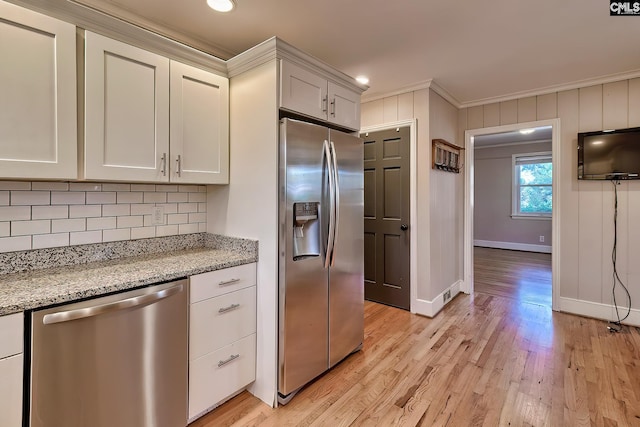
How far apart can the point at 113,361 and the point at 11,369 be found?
13.2 inches

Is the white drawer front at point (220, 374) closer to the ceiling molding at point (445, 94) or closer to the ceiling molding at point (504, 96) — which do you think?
the ceiling molding at point (504, 96)

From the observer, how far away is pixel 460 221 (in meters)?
4.10

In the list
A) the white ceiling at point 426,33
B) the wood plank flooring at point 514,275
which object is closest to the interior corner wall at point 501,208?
the wood plank flooring at point 514,275

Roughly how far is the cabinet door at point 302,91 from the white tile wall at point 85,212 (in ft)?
3.35

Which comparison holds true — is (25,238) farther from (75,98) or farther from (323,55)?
(323,55)

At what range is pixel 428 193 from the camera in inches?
129

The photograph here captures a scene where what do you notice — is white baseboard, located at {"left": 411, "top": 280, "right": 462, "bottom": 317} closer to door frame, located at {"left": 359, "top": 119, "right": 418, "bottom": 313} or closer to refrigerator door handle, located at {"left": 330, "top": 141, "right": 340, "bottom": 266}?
door frame, located at {"left": 359, "top": 119, "right": 418, "bottom": 313}

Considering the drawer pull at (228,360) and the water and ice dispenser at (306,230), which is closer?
the drawer pull at (228,360)

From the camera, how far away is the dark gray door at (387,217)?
3.46 metres

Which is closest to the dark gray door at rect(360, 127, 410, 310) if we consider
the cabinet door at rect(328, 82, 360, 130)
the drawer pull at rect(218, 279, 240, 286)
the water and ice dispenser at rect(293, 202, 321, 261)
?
the cabinet door at rect(328, 82, 360, 130)

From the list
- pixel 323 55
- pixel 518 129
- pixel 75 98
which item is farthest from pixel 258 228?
pixel 518 129

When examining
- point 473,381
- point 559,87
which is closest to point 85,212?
point 473,381

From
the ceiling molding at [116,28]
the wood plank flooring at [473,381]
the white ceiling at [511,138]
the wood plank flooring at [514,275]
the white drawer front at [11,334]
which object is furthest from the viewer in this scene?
the white ceiling at [511,138]

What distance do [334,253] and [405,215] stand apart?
60.3 inches
